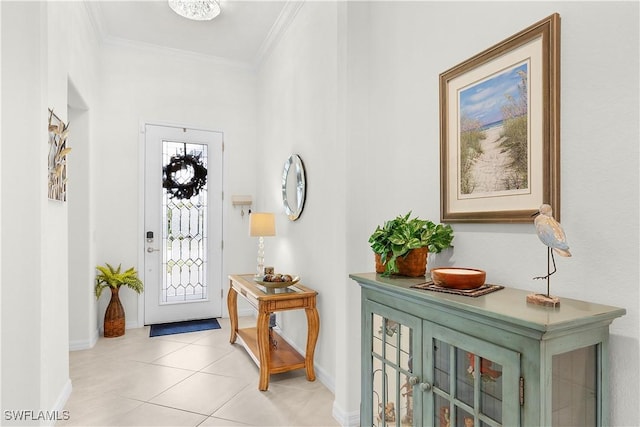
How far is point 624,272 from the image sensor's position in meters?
1.12

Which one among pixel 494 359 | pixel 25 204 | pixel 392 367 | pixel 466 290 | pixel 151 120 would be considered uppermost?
pixel 151 120

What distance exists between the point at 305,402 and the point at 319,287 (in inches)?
33.3

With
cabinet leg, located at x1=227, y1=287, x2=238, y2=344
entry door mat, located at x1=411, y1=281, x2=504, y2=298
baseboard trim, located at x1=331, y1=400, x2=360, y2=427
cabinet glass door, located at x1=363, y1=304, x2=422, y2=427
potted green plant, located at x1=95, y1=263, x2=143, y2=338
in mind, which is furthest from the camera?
potted green plant, located at x1=95, y1=263, x2=143, y2=338

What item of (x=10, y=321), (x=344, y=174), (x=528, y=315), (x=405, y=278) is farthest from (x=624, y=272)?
(x=10, y=321)

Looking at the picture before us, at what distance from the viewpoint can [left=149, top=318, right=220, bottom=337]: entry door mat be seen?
4137mm

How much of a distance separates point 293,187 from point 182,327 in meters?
2.19

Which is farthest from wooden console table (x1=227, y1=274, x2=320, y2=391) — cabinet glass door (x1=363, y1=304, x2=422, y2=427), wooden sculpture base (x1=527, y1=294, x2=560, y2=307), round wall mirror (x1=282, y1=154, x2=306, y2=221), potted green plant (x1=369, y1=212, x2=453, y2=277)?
wooden sculpture base (x1=527, y1=294, x2=560, y2=307)

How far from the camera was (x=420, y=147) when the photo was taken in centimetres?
198

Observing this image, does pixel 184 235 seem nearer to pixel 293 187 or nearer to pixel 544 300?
pixel 293 187

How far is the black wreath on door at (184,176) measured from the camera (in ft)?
14.7

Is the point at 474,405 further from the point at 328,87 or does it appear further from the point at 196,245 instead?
the point at 196,245

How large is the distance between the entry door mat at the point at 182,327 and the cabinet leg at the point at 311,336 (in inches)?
69.4

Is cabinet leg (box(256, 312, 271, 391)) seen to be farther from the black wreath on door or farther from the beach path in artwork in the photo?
the black wreath on door

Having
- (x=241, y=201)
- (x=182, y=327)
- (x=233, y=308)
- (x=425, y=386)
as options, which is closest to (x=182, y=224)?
(x=241, y=201)
